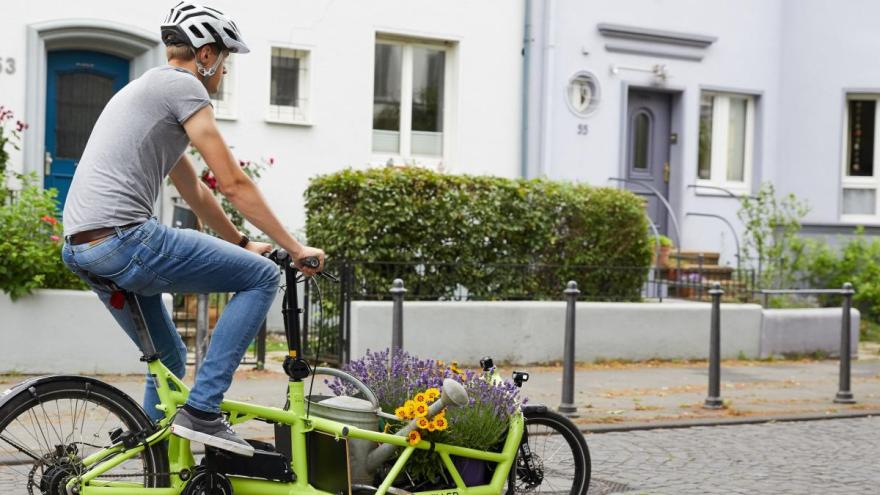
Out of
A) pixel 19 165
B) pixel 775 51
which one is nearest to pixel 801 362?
pixel 775 51

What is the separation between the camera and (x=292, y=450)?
507cm

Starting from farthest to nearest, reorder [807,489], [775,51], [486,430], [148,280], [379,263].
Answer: [775,51] < [379,263] < [807,489] < [486,430] < [148,280]

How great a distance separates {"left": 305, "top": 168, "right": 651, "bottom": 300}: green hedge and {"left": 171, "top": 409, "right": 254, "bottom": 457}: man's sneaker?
6.85 metres

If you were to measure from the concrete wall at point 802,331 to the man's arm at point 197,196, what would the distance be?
1003cm

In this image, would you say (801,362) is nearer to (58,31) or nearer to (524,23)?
(524,23)

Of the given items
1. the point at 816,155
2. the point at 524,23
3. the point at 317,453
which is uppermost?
the point at 524,23

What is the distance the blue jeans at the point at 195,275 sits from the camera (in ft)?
15.3

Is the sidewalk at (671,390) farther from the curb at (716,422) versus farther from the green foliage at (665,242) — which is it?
the green foliage at (665,242)

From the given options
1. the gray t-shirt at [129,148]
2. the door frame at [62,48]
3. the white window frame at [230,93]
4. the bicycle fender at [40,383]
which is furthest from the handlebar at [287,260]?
the white window frame at [230,93]

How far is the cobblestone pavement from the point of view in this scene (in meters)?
7.12

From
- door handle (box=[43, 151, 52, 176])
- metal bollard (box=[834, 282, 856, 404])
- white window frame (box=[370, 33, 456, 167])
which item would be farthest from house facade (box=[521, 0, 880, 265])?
metal bollard (box=[834, 282, 856, 404])

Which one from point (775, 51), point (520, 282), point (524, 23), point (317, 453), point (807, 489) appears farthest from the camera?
point (775, 51)

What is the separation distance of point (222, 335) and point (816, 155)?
15926mm

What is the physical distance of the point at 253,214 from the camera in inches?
189
